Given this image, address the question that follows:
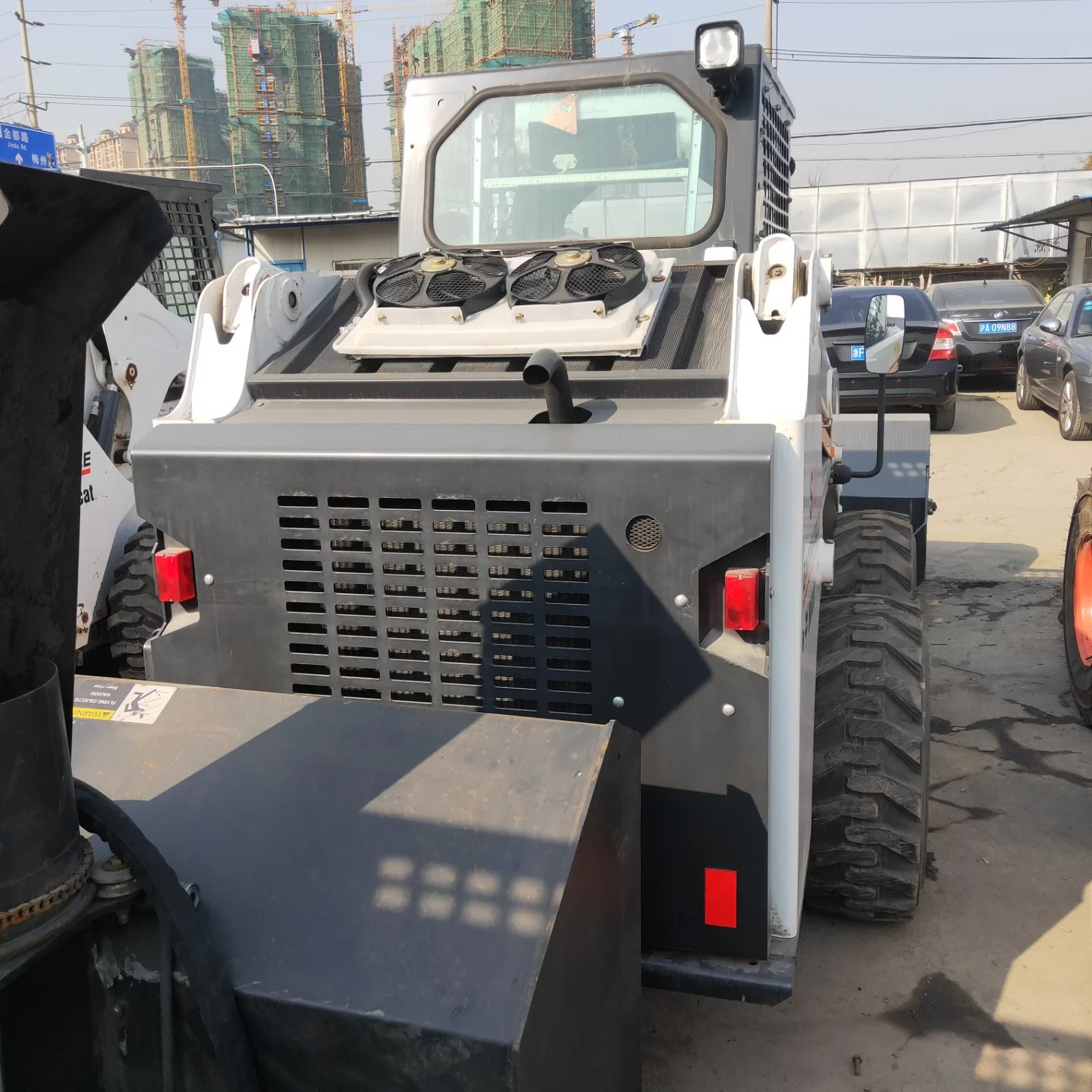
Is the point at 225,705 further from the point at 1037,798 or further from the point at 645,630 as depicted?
the point at 1037,798

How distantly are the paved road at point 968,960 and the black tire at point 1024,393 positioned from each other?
8.59 m

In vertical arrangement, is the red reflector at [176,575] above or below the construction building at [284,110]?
below

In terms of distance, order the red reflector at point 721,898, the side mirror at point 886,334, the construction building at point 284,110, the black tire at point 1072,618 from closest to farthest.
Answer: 1. the red reflector at point 721,898
2. the side mirror at point 886,334
3. the black tire at point 1072,618
4. the construction building at point 284,110

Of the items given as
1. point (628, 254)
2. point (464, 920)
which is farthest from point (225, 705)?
point (628, 254)

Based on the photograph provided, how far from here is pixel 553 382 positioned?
2361 mm

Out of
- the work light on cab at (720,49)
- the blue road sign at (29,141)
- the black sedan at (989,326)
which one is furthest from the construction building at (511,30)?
the work light on cab at (720,49)

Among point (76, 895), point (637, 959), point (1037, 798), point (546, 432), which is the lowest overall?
point (1037, 798)

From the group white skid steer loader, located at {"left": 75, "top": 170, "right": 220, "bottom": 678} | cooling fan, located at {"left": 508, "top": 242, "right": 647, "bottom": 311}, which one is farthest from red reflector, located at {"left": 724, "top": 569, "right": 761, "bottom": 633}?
white skid steer loader, located at {"left": 75, "top": 170, "right": 220, "bottom": 678}

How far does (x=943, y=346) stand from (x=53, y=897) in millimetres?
11229

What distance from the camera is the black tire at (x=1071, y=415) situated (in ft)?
36.0

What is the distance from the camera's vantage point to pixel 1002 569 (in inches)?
280

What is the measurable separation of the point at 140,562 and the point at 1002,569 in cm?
549

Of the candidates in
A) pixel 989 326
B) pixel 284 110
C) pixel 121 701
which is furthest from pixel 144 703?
pixel 284 110

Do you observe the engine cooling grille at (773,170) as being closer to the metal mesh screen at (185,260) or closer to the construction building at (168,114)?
the metal mesh screen at (185,260)
